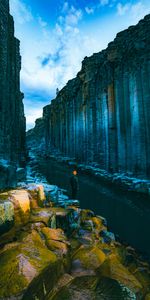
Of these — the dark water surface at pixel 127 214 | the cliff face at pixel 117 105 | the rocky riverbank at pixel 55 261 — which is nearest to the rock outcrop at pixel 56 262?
the rocky riverbank at pixel 55 261

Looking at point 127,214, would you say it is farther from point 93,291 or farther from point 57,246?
point 93,291

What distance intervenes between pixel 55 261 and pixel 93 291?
0.80 metres

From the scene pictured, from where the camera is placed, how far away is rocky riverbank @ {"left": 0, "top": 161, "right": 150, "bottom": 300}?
260 cm

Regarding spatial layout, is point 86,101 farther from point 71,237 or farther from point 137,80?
point 71,237

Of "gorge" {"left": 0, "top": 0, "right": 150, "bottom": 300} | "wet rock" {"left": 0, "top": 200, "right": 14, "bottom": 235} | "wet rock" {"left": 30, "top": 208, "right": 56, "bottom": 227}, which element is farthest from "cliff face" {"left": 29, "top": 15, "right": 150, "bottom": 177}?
"wet rock" {"left": 0, "top": 200, "right": 14, "bottom": 235}

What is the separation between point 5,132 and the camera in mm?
12461

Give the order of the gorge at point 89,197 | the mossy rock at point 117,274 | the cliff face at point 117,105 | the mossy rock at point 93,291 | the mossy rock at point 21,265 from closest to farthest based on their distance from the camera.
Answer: the mossy rock at point 21,265 → the mossy rock at point 93,291 → the gorge at point 89,197 → the mossy rock at point 117,274 → the cliff face at point 117,105

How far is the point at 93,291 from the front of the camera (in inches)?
106

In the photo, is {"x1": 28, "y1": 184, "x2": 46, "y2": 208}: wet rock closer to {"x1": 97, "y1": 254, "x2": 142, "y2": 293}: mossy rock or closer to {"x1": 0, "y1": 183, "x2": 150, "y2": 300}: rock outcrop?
{"x1": 0, "y1": 183, "x2": 150, "y2": 300}: rock outcrop

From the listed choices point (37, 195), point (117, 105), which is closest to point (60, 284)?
point (37, 195)

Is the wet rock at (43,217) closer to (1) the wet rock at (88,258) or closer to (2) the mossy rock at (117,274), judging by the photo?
(1) the wet rock at (88,258)

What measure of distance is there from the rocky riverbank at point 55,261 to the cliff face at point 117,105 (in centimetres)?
1406

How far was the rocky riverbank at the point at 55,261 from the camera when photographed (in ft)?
8.52

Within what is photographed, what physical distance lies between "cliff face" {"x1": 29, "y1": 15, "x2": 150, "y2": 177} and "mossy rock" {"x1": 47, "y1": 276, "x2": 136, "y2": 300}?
54.0 feet
